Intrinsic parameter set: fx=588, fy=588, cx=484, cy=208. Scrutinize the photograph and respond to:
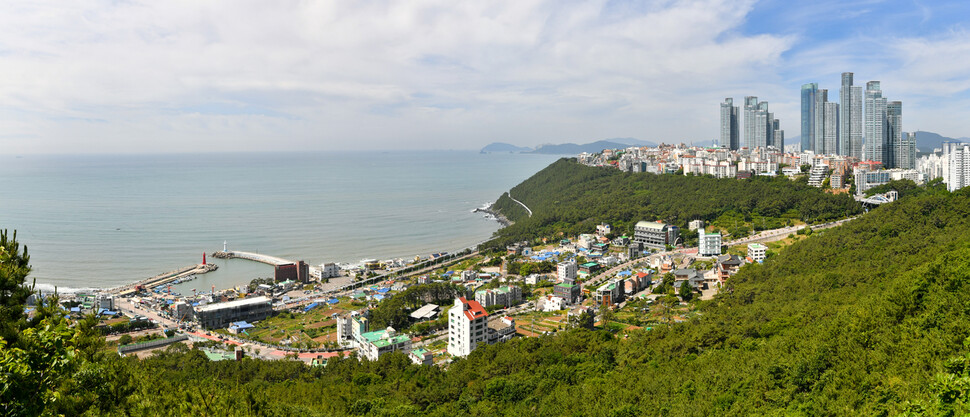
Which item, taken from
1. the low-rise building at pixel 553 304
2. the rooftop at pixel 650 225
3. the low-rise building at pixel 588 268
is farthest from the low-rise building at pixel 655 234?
the low-rise building at pixel 553 304

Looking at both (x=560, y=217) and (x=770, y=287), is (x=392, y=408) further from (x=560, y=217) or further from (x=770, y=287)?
(x=560, y=217)

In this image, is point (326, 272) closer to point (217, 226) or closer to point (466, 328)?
point (466, 328)

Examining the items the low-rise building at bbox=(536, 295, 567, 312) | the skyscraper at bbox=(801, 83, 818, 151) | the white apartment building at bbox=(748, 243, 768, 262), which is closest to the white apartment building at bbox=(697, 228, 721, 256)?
the white apartment building at bbox=(748, 243, 768, 262)

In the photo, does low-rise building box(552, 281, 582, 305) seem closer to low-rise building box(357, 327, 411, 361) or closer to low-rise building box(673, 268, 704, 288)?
low-rise building box(673, 268, 704, 288)

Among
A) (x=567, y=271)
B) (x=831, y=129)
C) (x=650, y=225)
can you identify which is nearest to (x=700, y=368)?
(x=567, y=271)

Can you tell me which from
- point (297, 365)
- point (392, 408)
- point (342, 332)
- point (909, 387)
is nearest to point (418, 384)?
point (392, 408)

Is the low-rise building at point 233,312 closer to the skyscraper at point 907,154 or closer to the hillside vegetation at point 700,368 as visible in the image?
the hillside vegetation at point 700,368

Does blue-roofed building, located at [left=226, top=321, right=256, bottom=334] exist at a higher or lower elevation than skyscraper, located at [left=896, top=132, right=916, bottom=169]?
lower
